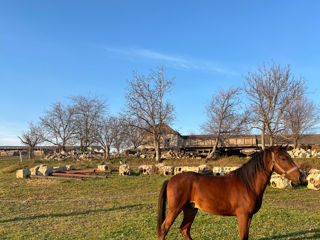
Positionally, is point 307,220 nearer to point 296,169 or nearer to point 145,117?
point 296,169

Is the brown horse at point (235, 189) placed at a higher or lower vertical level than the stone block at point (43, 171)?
higher

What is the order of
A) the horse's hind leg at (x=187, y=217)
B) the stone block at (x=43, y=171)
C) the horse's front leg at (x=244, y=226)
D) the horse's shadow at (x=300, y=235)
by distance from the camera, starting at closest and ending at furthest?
the horse's front leg at (x=244, y=226) → the horse's hind leg at (x=187, y=217) → the horse's shadow at (x=300, y=235) → the stone block at (x=43, y=171)

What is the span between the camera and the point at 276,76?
29.1 m

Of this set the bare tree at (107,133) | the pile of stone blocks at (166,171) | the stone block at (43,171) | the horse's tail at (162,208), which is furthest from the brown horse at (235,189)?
the bare tree at (107,133)

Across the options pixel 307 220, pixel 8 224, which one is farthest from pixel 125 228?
pixel 307 220

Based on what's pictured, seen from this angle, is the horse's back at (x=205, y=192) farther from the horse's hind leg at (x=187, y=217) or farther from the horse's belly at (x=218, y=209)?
the horse's hind leg at (x=187, y=217)

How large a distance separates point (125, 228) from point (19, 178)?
15037 millimetres

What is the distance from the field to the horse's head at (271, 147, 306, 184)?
2.15 metres

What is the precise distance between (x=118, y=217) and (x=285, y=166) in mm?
5403

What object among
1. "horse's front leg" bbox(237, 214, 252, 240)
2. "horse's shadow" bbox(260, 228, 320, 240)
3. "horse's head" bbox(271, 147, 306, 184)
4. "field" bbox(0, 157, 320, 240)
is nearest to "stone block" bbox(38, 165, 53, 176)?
Answer: "field" bbox(0, 157, 320, 240)

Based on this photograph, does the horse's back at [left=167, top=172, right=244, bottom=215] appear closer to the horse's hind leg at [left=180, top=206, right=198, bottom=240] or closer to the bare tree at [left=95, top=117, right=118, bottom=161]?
the horse's hind leg at [left=180, top=206, right=198, bottom=240]

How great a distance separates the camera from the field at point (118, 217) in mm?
6344

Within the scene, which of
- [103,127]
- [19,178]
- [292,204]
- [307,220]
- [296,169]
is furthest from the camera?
[103,127]

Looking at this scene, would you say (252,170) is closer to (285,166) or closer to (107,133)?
(285,166)
